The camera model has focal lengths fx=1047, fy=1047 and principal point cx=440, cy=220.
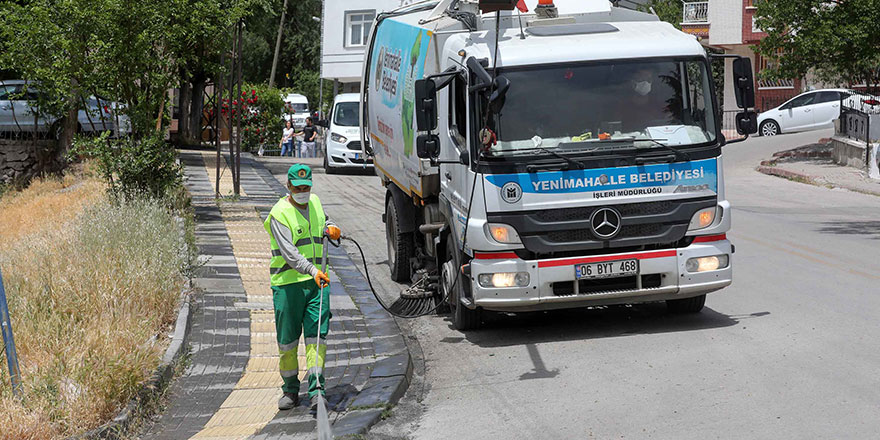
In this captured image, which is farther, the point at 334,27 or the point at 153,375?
the point at 334,27

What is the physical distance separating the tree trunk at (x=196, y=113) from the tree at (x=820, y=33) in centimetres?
1927

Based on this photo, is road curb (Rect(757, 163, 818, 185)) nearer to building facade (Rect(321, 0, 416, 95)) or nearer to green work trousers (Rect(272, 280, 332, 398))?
→ green work trousers (Rect(272, 280, 332, 398))

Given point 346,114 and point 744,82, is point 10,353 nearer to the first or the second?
point 744,82

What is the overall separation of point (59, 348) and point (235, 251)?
5.98 m

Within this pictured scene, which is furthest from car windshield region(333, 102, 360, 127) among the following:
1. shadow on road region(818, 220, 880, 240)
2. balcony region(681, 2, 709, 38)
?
balcony region(681, 2, 709, 38)

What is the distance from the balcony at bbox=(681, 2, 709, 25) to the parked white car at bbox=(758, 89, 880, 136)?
12551 millimetres

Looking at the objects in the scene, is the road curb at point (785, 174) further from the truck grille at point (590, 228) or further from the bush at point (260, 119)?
the bush at point (260, 119)

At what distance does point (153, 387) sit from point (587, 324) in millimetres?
4019

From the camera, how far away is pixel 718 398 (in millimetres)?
6789

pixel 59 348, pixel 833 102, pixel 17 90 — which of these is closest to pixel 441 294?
pixel 59 348

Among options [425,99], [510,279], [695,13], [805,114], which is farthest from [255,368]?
[695,13]

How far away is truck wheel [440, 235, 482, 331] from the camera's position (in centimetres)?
933

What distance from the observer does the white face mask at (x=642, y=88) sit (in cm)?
888

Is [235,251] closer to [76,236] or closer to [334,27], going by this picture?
[76,236]
